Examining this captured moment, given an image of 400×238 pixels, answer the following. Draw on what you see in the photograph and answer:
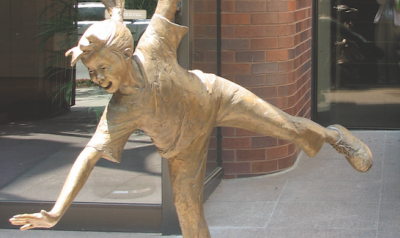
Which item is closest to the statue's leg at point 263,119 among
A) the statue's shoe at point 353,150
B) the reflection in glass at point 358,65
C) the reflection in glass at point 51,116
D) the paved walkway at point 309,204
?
the statue's shoe at point 353,150

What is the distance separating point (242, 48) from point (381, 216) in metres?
2.20

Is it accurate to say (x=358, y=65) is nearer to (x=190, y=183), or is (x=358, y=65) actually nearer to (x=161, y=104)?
(x=190, y=183)

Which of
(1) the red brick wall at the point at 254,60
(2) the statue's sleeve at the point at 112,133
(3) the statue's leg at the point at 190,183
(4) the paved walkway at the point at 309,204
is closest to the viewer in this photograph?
(2) the statue's sleeve at the point at 112,133

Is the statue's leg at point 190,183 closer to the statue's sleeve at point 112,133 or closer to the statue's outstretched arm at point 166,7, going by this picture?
the statue's sleeve at point 112,133

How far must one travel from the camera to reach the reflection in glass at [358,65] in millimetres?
7746

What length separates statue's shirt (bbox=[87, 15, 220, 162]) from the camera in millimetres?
2367

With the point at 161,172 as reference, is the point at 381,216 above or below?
below

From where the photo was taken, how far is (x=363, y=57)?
25.9ft

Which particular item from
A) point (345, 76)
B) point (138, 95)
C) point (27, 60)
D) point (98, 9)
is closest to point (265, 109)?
point (138, 95)

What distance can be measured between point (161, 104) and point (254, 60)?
11.6 ft

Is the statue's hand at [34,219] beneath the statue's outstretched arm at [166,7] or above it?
beneath

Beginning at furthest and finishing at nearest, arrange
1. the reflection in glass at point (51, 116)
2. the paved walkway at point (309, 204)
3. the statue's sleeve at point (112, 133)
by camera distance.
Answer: the reflection in glass at point (51, 116), the paved walkway at point (309, 204), the statue's sleeve at point (112, 133)

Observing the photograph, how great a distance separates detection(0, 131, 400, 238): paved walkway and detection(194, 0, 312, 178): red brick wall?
239 millimetres

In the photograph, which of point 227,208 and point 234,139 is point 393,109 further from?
point 227,208
